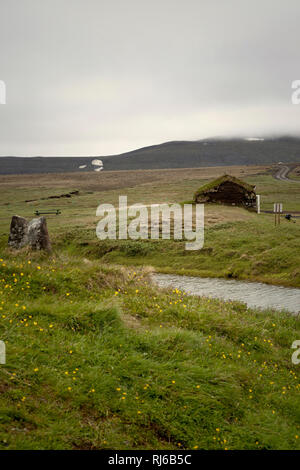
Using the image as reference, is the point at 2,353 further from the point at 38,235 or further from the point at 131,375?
the point at 38,235

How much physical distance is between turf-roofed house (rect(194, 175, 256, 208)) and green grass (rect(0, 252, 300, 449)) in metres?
37.6

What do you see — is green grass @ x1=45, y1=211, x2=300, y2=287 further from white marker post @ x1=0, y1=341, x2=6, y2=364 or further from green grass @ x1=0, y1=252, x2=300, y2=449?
white marker post @ x1=0, y1=341, x2=6, y2=364

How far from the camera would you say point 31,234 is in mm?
17047

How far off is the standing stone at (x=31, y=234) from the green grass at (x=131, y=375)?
6318mm

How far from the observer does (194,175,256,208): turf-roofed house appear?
154ft

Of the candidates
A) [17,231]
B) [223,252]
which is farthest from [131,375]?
[223,252]

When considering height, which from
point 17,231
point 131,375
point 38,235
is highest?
point 17,231

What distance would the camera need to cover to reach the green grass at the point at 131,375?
5.70 meters

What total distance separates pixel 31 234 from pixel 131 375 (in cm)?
1176

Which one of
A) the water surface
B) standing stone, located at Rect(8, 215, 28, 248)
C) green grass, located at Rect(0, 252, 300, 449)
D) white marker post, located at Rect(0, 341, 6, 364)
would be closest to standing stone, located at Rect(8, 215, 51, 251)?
standing stone, located at Rect(8, 215, 28, 248)

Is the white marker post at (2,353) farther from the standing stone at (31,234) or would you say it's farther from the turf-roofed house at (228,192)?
the turf-roofed house at (228,192)

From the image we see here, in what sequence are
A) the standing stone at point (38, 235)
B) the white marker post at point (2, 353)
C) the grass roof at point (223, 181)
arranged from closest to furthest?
1. the white marker post at point (2, 353)
2. the standing stone at point (38, 235)
3. the grass roof at point (223, 181)

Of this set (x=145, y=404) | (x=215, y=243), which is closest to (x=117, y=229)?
(x=215, y=243)

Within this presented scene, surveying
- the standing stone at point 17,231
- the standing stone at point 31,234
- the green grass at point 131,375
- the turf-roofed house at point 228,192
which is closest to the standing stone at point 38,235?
the standing stone at point 31,234
